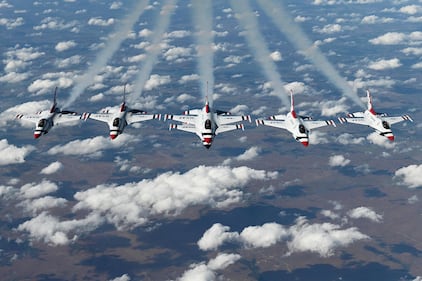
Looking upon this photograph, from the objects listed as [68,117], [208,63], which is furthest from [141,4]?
[68,117]

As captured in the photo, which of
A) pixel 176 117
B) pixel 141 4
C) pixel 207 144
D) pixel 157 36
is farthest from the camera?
pixel 157 36

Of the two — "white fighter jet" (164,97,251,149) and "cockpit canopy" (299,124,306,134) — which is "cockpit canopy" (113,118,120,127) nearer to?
"white fighter jet" (164,97,251,149)

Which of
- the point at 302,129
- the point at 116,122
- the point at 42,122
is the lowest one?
the point at 302,129

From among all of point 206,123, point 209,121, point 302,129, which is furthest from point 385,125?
point 206,123

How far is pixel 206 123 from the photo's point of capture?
115312 mm

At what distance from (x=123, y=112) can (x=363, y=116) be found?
6235 cm

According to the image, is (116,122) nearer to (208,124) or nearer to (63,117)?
(63,117)

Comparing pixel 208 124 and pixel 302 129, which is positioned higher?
A: pixel 208 124

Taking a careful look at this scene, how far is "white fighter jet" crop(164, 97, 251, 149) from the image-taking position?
113375mm

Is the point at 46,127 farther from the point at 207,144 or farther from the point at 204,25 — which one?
the point at 204,25

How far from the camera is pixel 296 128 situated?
118 m

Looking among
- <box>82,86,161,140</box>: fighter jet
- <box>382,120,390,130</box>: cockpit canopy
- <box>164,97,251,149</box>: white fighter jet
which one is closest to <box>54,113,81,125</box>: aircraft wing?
<box>82,86,161,140</box>: fighter jet

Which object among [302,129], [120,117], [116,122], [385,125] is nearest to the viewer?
[302,129]

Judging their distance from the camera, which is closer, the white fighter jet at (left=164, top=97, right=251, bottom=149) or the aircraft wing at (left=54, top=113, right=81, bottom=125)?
the white fighter jet at (left=164, top=97, right=251, bottom=149)
